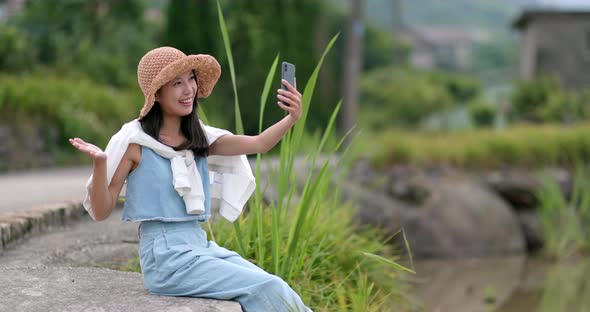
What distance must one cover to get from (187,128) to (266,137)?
0.30 meters

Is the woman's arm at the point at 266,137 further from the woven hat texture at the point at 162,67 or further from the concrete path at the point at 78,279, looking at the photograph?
A: the concrete path at the point at 78,279

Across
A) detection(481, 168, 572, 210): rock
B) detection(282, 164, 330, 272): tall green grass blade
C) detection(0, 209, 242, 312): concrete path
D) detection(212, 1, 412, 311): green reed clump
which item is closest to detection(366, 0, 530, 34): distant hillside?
detection(481, 168, 572, 210): rock

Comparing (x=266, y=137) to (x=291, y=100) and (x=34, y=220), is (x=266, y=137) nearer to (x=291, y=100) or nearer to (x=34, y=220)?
(x=291, y=100)

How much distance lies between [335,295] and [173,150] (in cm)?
121

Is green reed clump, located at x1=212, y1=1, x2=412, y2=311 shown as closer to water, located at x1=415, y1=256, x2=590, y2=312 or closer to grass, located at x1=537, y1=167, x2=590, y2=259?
water, located at x1=415, y1=256, x2=590, y2=312

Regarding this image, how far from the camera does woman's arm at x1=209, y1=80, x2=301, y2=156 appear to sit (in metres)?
2.85

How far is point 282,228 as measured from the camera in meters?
3.50

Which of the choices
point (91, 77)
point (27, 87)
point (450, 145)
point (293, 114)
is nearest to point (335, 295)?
point (293, 114)

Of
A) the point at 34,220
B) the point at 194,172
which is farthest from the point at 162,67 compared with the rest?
the point at 34,220

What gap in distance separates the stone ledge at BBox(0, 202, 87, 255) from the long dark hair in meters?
1.31

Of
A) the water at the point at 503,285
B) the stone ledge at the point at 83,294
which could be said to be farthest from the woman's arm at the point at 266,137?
the water at the point at 503,285

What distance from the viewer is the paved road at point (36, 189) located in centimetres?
520

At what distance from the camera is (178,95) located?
282 cm

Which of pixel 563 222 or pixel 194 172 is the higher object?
pixel 194 172
